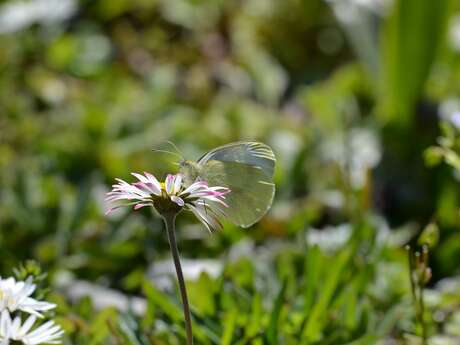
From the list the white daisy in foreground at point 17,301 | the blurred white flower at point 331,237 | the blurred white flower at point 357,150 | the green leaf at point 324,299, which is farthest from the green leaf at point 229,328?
the blurred white flower at point 357,150

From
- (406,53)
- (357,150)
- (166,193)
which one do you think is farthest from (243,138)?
(166,193)

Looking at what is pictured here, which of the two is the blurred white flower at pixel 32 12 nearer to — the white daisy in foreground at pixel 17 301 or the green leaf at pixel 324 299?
the green leaf at pixel 324 299

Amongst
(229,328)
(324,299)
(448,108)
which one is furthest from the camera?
(448,108)

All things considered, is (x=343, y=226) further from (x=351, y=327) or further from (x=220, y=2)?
(x=220, y=2)

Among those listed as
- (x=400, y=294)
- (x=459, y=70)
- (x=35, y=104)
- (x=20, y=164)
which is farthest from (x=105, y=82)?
(x=400, y=294)

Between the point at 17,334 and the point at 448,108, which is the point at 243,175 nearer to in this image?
the point at 17,334

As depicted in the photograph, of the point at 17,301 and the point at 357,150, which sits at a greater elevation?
the point at 357,150
